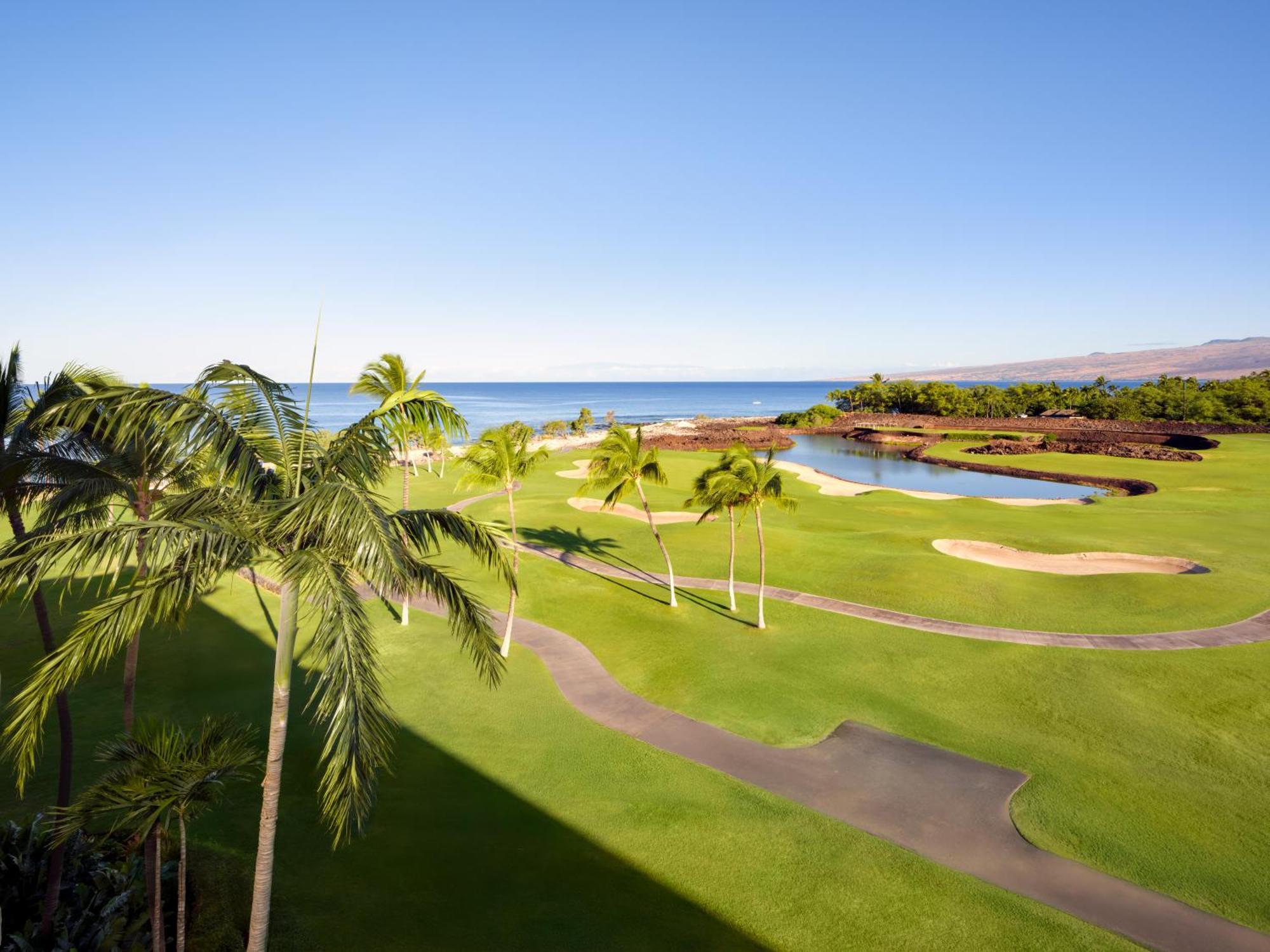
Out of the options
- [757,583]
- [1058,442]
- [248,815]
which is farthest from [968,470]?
[248,815]

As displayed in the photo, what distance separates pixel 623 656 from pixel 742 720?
528cm

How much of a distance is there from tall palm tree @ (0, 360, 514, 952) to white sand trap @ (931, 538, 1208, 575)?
90.5 feet

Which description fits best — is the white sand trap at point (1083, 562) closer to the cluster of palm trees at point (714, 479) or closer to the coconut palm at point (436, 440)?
the cluster of palm trees at point (714, 479)

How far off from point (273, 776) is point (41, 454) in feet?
21.2

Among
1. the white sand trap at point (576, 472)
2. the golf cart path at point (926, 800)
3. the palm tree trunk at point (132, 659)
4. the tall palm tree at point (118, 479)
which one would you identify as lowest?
the golf cart path at point (926, 800)

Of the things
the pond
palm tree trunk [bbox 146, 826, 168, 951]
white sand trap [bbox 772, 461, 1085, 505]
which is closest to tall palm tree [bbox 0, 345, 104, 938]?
palm tree trunk [bbox 146, 826, 168, 951]

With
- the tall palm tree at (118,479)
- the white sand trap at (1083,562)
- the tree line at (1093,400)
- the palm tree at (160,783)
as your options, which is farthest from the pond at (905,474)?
the palm tree at (160,783)

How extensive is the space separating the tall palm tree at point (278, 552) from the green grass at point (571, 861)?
3212mm

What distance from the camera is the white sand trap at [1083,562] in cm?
2881

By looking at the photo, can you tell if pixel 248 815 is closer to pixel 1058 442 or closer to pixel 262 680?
pixel 262 680

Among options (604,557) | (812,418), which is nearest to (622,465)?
(604,557)

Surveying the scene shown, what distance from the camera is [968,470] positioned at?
71.7 meters

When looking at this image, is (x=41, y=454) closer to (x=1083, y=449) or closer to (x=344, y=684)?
(x=344, y=684)

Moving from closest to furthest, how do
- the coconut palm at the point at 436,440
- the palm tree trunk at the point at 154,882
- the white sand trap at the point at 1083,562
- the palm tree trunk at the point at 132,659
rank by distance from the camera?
the palm tree trunk at the point at 154,882 < the palm tree trunk at the point at 132,659 < the coconut palm at the point at 436,440 < the white sand trap at the point at 1083,562
